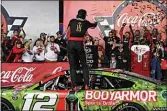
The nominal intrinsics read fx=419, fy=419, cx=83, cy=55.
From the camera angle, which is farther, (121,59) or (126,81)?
(121,59)

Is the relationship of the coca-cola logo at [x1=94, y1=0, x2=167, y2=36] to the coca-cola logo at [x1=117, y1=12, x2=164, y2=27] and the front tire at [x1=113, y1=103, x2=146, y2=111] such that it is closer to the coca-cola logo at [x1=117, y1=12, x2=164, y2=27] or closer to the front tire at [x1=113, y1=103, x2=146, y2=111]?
the coca-cola logo at [x1=117, y1=12, x2=164, y2=27]

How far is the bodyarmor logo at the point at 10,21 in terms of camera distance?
14.6m

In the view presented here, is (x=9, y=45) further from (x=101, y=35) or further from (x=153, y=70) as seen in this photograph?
(x=153, y=70)

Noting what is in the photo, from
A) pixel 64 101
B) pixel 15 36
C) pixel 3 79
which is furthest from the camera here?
pixel 15 36

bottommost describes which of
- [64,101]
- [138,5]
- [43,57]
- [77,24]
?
[64,101]

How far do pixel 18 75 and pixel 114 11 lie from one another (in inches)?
182

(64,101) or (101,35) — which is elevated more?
(101,35)

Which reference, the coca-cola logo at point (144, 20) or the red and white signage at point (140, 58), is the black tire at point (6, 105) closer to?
the red and white signage at point (140, 58)

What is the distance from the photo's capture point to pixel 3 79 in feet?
37.9

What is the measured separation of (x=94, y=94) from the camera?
8531mm

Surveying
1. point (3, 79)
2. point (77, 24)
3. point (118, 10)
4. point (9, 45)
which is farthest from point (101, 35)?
point (77, 24)

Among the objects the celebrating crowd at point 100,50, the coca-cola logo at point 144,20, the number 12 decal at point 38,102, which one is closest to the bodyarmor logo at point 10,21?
the celebrating crowd at point 100,50

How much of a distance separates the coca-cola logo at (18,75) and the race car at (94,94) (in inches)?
104

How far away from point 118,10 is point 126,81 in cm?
621
